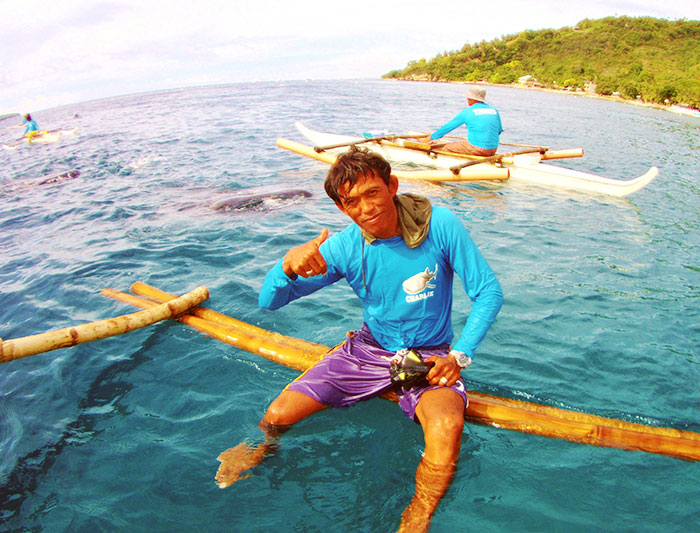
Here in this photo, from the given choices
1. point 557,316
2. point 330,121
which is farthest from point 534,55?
point 557,316

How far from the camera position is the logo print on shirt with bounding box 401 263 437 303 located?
2.70 m

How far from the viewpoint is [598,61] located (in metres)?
69.6

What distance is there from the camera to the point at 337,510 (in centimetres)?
252

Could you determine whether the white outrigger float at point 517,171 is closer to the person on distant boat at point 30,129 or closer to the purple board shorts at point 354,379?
the purple board shorts at point 354,379

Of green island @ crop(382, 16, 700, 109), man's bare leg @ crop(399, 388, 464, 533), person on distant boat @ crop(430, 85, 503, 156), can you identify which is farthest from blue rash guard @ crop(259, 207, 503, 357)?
green island @ crop(382, 16, 700, 109)

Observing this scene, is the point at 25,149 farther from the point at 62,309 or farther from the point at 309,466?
the point at 309,466

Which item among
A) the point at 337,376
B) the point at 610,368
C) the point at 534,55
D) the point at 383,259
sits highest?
the point at 534,55

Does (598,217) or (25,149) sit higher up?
(25,149)

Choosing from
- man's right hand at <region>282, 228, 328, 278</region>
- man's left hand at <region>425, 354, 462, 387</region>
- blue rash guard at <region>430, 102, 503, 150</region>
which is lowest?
man's left hand at <region>425, 354, 462, 387</region>

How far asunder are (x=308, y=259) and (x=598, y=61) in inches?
3357

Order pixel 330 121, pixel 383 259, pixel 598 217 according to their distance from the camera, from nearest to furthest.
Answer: pixel 383 259 < pixel 598 217 < pixel 330 121

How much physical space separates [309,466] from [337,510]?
38 cm

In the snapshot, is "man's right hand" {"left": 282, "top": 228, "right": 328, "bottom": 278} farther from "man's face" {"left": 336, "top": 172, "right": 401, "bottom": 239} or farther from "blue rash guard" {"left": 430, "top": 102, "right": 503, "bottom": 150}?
"blue rash guard" {"left": 430, "top": 102, "right": 503, "bottom": 150}

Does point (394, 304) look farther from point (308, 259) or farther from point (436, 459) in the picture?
point (436, 459)
